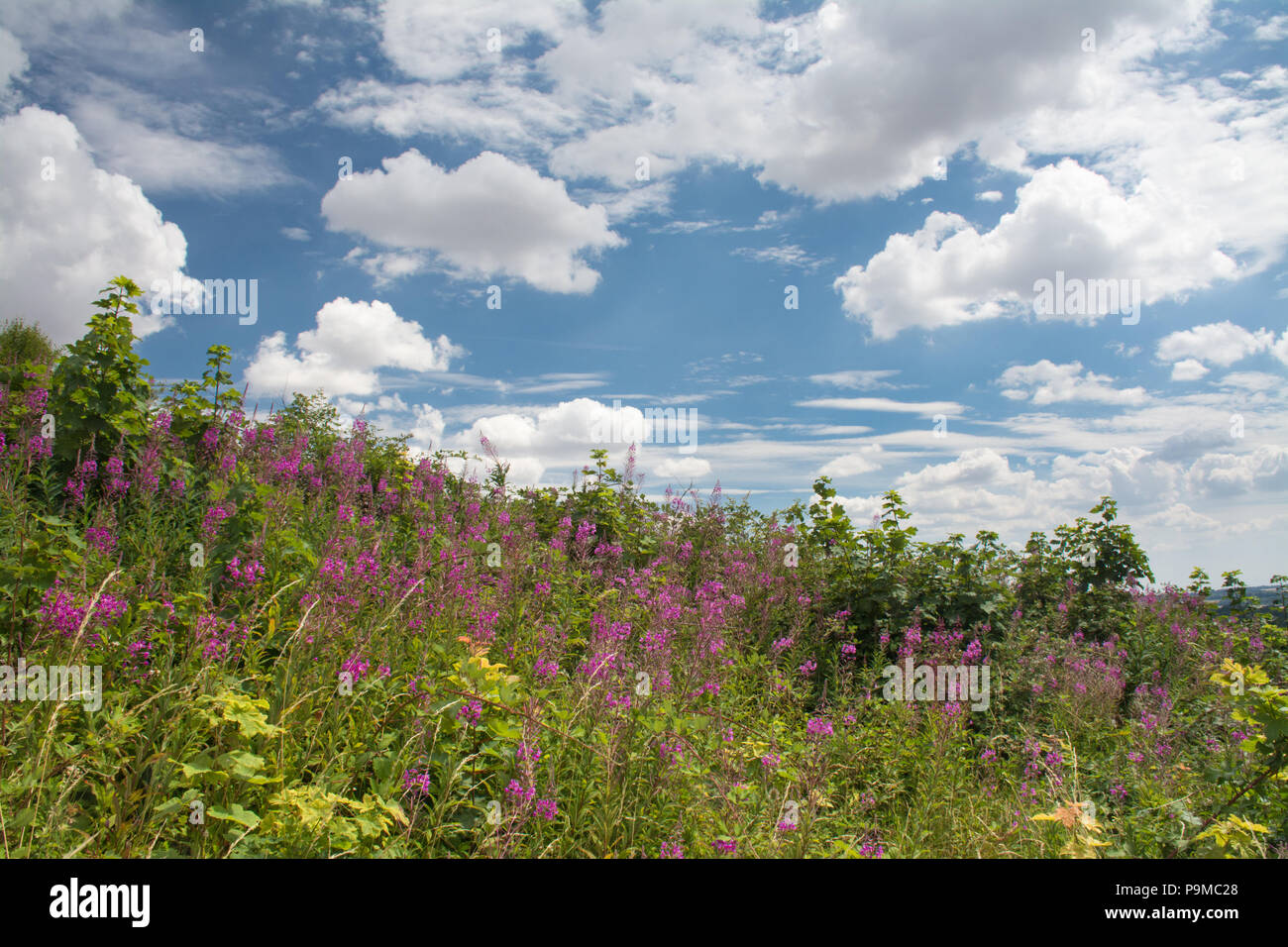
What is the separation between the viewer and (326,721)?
3549 millimetres

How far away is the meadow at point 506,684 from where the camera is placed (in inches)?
121

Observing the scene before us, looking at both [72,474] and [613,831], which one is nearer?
[613,831]

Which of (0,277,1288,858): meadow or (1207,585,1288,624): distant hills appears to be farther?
(1207,585,1288,624): distant hills

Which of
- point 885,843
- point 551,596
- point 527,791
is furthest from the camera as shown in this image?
point 551,596

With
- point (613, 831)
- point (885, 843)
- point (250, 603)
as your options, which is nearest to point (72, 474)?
point (250, 603)

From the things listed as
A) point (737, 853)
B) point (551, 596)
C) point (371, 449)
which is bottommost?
point (737, 853)

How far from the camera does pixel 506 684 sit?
11.8ft

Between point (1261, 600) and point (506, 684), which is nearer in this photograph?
point (506, 684)

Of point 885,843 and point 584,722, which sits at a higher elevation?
point 584,722

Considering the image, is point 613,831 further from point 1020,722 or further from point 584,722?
point 1020,722

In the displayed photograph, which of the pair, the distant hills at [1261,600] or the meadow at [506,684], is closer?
the meadow at [506,684]

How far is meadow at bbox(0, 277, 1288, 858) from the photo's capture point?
306cm
